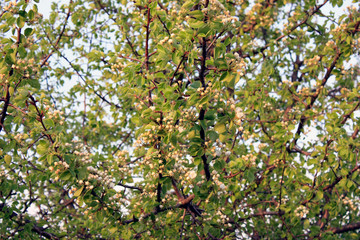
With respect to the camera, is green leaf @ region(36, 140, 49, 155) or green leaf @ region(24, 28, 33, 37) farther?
green leaf @ region(24, 28, 33, 37)

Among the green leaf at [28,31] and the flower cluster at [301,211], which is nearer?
the green leaf at [28,31]

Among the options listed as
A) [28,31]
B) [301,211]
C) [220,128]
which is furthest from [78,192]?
[301,211]

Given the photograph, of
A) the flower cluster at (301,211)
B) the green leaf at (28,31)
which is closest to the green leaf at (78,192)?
the green leaf at (28,31)

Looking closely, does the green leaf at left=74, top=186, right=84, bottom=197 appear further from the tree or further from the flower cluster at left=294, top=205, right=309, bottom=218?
the flower cluster at left=294, top=205, right=309, bottom=218

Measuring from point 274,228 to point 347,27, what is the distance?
430 cm

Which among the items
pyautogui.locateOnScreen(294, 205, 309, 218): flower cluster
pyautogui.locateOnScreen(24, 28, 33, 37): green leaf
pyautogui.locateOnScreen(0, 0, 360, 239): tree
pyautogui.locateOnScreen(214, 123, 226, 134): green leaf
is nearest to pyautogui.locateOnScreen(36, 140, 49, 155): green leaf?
pyautogui.locateOnScreen(0, 0, 360, 239): tree

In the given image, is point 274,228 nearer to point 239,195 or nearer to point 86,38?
point 239,195

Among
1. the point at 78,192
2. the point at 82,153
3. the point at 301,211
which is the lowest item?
the point at 78,192

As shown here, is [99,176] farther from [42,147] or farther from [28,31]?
[28,31]

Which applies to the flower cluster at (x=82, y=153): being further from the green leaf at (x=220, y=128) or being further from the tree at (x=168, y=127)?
the green leaf at (x=220, y=128)

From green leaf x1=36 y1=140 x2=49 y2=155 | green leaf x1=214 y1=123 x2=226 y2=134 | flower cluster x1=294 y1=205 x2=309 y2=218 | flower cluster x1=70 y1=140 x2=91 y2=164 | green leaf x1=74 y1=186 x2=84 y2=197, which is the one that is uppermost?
flower cluster x1=294 y1=205 x2=309 y2=218

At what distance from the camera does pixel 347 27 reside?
20.2 feet

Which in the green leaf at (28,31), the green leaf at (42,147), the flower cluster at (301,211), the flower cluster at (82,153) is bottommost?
the green leaf at (42,147)

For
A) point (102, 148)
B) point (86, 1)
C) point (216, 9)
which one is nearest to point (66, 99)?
point (102, 148)
